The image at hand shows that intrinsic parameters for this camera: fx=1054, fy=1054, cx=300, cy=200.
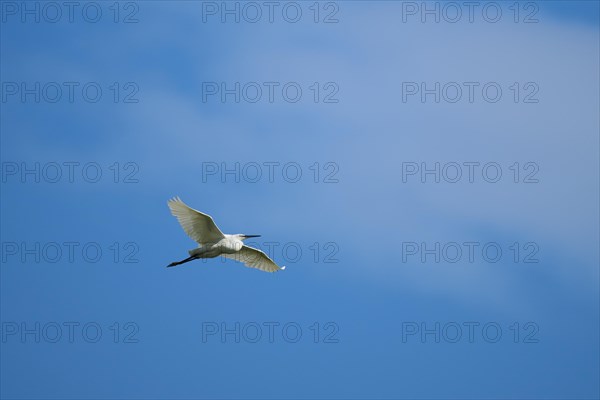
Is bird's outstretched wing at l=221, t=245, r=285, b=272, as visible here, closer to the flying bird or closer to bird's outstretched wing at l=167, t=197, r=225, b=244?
the flying bird

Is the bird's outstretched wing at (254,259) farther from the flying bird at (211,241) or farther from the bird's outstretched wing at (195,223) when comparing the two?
the bird's outstretched wing at (195,223)

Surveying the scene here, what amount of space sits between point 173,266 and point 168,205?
232cm

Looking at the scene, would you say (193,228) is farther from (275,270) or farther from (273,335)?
(273,335)

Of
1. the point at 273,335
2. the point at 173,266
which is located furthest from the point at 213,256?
the point at 273,335

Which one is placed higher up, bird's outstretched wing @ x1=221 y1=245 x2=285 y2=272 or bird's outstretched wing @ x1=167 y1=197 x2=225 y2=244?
bird's outstretched wing @ x1=167 y1=197 x2=225 y2=244

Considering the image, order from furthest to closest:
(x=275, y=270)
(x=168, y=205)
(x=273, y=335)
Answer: (x=273, y=335) → (x=275, y=270) → (x=168, y=205)

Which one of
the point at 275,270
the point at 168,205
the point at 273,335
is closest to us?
the point at 168,205

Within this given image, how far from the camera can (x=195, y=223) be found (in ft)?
92.6

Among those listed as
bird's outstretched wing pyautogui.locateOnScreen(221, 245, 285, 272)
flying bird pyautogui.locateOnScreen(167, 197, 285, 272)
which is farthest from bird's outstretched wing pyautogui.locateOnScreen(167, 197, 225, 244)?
bird's outstretched wing pyautogui.locateOnScreen(221, 245, 285, 272)

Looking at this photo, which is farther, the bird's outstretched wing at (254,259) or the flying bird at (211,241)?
the bird's outstretched wing at (254,259)

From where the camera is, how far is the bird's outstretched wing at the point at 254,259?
98.5 feet

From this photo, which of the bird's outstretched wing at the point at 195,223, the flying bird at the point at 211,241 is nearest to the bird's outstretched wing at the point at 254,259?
the flying bird at the point at 211,241

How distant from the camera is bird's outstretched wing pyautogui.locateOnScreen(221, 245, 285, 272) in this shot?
30.0 m

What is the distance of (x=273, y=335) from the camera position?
1313 inches
